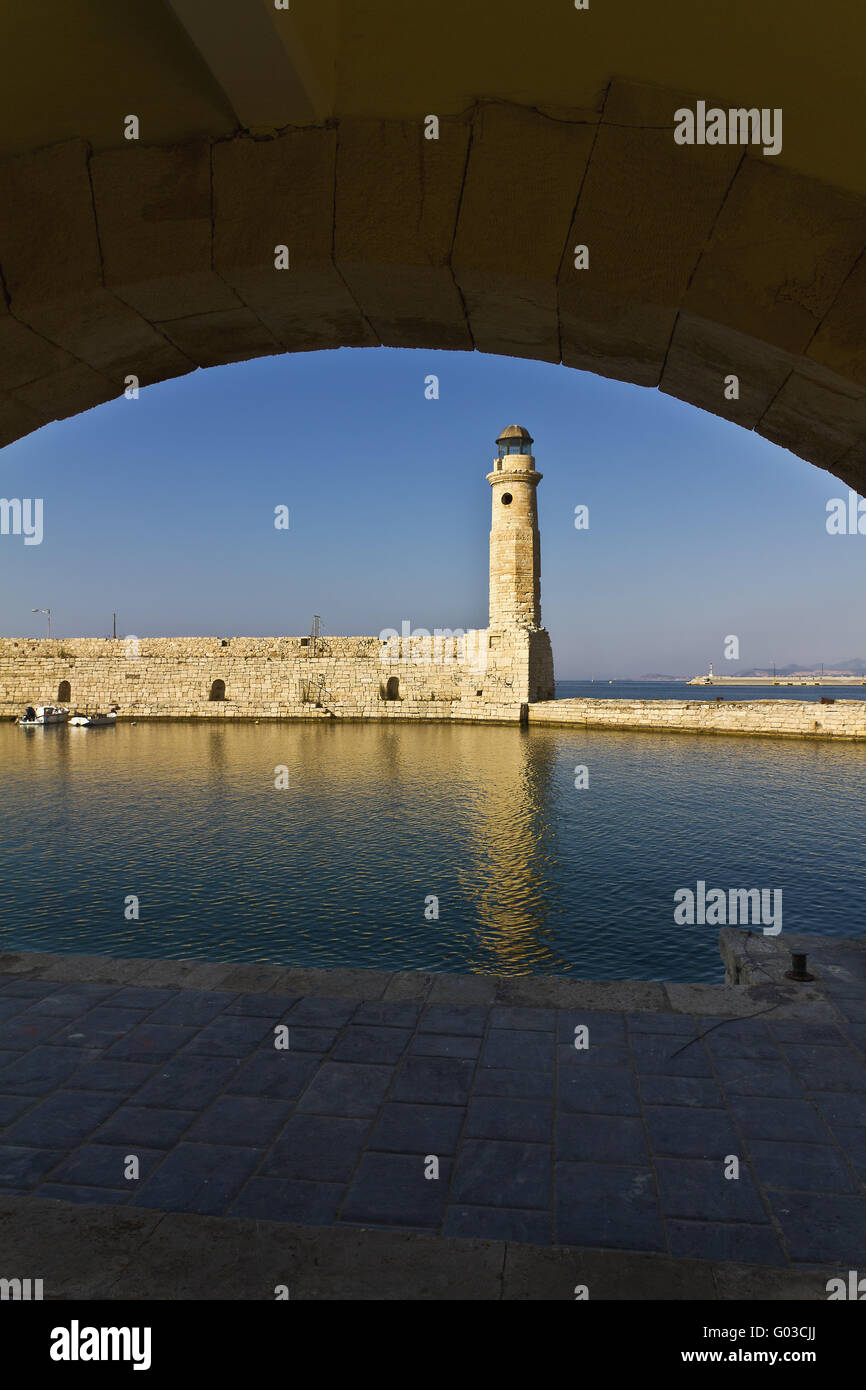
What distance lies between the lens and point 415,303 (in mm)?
2369

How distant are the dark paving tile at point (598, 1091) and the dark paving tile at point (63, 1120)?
1.93 m

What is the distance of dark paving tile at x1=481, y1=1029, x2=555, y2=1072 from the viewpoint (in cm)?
351

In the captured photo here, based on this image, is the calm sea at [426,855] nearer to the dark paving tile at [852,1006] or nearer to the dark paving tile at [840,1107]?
the dark paving tile at [852,1006]

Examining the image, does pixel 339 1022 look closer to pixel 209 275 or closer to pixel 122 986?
pixel 122 986

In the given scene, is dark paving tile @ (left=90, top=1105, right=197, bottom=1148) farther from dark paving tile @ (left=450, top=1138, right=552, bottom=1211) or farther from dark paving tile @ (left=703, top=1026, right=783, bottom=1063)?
dark paving tile @ (left=703, top=1026, right=783, bottom=1063)

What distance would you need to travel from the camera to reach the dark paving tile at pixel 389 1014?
13.0ft

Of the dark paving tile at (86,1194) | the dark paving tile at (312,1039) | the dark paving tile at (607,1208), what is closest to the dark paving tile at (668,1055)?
the dark paving tile at (607,1208)

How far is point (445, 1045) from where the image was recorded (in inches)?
146

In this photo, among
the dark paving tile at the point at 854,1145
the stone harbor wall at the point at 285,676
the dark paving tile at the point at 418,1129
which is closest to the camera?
the dark paving tile at the point at 854,1145

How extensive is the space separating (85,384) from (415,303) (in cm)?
127

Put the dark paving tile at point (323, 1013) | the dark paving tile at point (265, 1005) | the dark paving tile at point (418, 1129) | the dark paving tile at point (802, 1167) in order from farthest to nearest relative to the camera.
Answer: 1. the dark paving tile at point (265, 1005)
2. the dark paving tile at point (323, 1013)
3. the dark paving tile at point (418, 1129)
4. the dark paving tile at point (802, 1167)

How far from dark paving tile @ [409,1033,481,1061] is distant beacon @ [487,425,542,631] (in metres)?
26.5
